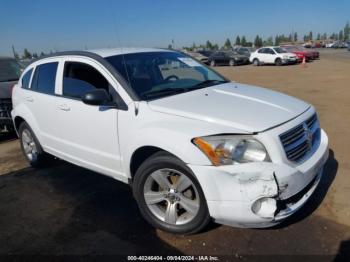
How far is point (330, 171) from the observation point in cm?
453

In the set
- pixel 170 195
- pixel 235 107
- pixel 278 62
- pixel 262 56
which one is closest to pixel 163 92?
pixel 235 107

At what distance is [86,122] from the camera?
12.9 ft

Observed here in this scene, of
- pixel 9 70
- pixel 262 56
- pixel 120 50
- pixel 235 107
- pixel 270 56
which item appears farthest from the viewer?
pixel 262 56

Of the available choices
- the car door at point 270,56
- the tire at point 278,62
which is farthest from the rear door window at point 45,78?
the car door at point 270,56

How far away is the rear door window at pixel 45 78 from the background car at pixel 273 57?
2478 centimetres

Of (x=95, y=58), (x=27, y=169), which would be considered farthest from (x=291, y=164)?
(x=27, y=169)

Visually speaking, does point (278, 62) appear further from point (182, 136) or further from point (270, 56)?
point (182, 136)

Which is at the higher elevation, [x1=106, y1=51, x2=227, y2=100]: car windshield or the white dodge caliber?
[x1=106, y1=51, x2=227, y2=100]: car windshield

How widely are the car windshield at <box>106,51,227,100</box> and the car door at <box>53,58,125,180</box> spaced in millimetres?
253

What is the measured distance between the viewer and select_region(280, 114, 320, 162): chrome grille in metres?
2.96

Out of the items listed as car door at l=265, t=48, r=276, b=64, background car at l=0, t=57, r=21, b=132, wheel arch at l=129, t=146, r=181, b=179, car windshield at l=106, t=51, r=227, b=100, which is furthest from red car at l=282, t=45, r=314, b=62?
wheel arch at l=129, t=146, r=181, b=179

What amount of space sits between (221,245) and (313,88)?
408 inches

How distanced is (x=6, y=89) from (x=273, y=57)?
2380 centimetres

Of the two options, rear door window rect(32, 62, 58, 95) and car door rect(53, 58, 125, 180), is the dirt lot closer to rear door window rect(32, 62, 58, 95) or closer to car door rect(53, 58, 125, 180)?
car door rect(53, 58, 125, 180)
